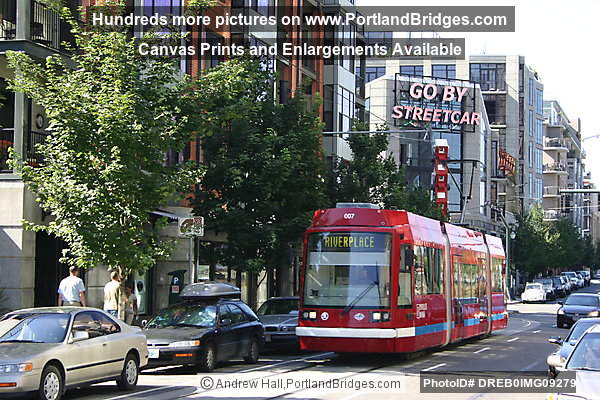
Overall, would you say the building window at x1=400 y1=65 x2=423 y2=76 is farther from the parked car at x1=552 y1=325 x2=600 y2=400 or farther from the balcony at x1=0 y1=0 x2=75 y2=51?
the parked car at x1=552 y1=325 x2=600 y2=400

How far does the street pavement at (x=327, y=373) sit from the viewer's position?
646 inches

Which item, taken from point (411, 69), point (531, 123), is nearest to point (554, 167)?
point (531, 123)

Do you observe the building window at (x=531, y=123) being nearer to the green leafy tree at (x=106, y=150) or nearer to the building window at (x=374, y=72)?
the building window at (x=374, y=72)

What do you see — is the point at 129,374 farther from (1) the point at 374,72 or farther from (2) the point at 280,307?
(1) the point at 374,72

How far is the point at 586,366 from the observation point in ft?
40.0

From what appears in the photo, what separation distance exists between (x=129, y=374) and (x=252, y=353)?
18.8 ft

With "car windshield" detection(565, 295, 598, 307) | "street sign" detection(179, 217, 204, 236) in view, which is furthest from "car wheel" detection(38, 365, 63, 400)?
"car windshield" detection(565, 295, 598, 307)

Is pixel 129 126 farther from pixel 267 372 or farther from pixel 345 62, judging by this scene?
pixel 345 62

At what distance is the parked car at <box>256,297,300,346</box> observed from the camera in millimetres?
25541

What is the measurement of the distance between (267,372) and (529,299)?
5661 centimetres

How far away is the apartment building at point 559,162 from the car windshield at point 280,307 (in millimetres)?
116677

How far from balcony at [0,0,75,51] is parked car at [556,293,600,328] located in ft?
76.7

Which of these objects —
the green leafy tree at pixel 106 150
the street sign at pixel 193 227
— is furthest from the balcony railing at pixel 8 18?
the street sign at pixel 193 227

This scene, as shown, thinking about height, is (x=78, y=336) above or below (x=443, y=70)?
below
